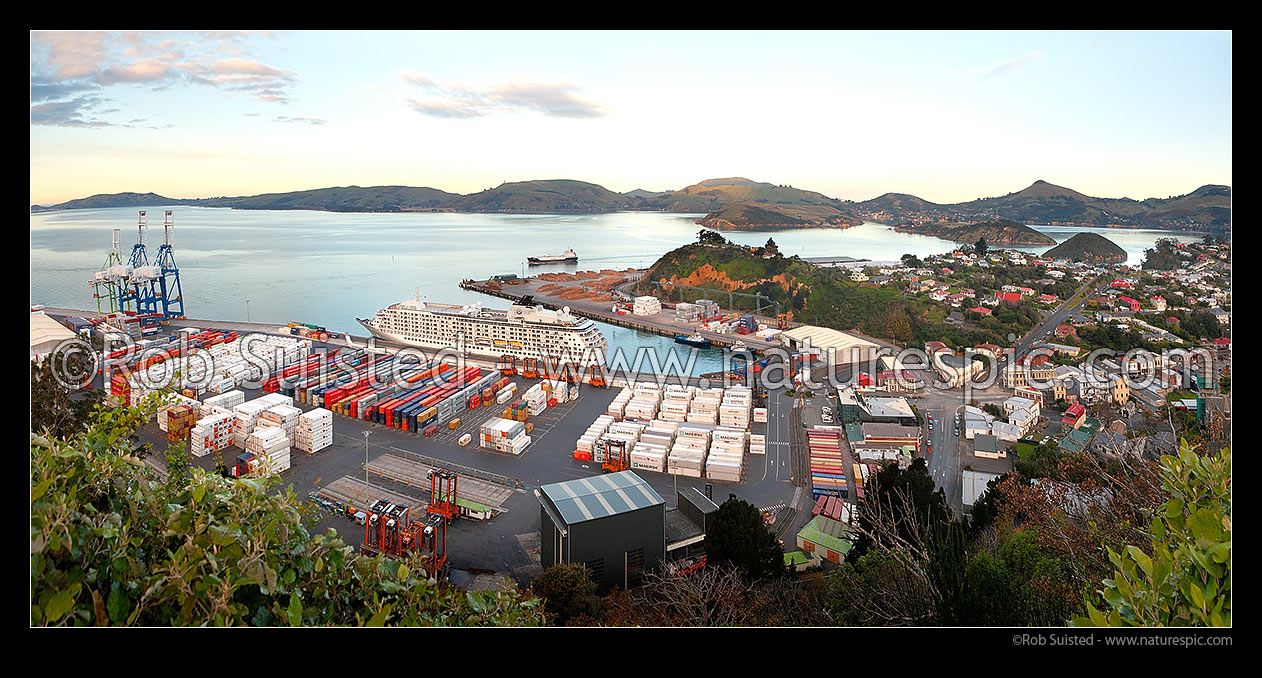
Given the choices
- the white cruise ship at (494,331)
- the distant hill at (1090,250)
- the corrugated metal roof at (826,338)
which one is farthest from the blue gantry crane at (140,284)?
the distant hill at (1090,250)

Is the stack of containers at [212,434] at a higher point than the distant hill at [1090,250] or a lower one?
lower

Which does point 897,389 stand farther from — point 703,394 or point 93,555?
point 93,555

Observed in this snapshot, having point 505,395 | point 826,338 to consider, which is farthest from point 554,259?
point 505,395

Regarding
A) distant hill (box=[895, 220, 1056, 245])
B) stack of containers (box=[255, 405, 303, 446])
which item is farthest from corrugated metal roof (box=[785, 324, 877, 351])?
stack of containers (box=[255, 405, 303, 446])

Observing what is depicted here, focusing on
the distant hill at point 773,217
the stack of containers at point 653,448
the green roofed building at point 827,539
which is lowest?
the green roofed building at point 827,539

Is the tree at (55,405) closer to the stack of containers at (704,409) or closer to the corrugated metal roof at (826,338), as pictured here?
the stack of containers at (704,409)
